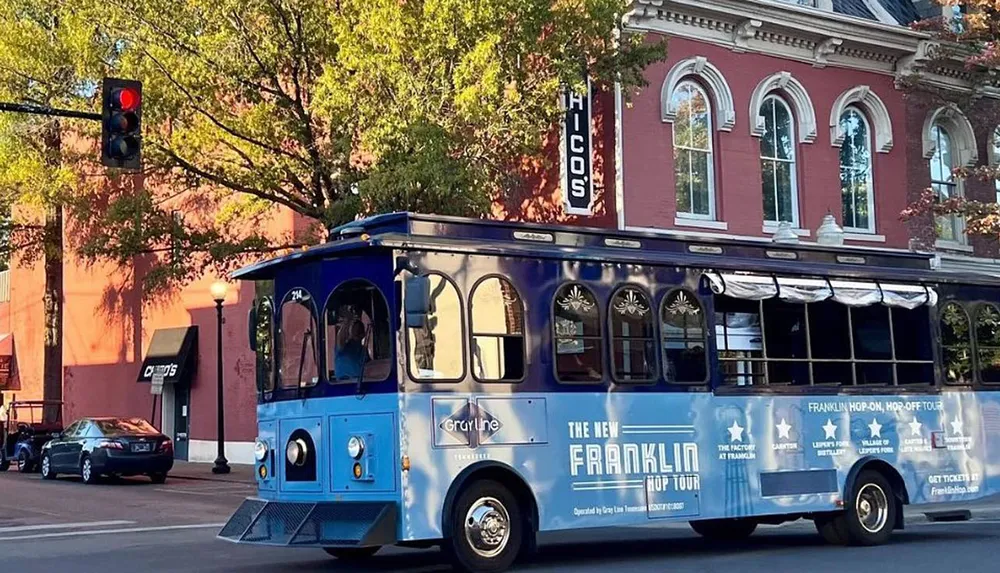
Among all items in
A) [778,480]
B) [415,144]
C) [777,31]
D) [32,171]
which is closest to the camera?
[778,480]

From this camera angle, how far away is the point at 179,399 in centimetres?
3747

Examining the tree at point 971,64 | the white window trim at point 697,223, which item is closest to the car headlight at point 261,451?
the white window trim at point 697,223

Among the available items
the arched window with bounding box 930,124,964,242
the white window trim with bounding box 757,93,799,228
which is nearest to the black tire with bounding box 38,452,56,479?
the white window trim with bounding box 757,93,799,228

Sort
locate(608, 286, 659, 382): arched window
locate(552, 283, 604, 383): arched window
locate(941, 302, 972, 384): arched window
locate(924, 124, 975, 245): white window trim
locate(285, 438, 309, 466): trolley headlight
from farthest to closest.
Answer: locate(924, 124, 975, 245): white window trim
locate(941, 302, 972, 384): arched window
locate(608, 286, 659, 382): arched window
locate(552, 283, 604, 383): arched window
locate(285, 438, 309, 466): trolley headlight

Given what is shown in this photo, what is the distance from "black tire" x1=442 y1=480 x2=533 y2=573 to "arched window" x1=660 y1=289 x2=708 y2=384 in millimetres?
2424

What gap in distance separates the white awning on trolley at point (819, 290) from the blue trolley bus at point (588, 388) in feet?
0.10

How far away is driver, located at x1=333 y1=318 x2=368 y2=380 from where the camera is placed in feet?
38.5

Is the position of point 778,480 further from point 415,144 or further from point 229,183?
point 229,183

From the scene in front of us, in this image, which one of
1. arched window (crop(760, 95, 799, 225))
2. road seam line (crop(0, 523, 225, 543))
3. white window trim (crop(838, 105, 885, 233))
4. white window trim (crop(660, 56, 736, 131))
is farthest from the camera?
white window trim (crop(838, 105, 885, 233))

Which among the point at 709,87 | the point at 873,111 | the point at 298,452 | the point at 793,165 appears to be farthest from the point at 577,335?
the point at 873,111

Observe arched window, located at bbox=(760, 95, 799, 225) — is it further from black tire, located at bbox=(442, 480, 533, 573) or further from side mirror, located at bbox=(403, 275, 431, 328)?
side mirror, located at bbox=(403, 275, 431, 328)

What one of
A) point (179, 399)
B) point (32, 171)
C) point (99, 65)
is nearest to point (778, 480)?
point (99, 65)

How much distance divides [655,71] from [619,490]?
14.0 m

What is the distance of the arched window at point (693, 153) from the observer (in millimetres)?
25531
